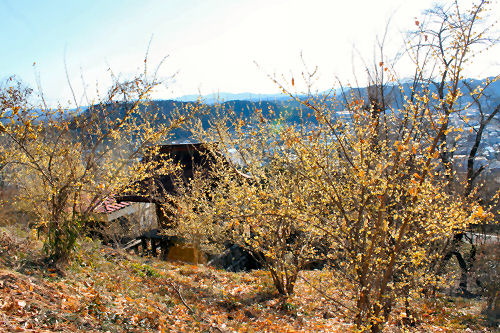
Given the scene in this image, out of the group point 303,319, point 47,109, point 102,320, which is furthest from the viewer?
point 303,319

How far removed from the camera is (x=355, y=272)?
3.79m

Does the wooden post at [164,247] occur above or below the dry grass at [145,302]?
below

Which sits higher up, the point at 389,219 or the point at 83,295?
the point at 389,219

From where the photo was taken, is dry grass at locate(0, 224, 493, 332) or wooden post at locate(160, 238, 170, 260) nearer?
dry grass at locate(0, 224, 493, 332)

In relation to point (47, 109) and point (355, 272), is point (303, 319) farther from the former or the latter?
point (47, 109)

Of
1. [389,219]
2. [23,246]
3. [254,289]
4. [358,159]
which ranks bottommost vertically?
[254,289]

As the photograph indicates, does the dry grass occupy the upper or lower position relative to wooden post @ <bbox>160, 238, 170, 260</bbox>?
upper

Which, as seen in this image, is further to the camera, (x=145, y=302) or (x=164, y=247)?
(x=164, y=247)

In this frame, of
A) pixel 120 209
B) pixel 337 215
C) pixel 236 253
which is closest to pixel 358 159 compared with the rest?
pixel 337 215

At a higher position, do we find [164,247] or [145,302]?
[145,302]

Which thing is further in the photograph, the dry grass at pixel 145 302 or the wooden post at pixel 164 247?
the wooden post at pixel 164 247

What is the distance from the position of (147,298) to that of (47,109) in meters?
3.60

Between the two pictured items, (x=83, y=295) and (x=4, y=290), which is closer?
(x=4, y=290)

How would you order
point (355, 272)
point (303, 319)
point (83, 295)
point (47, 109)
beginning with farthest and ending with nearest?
1. point (303, 319)
2. point (47, 109)
3. point (83, 295)
4. point (355, 272)
